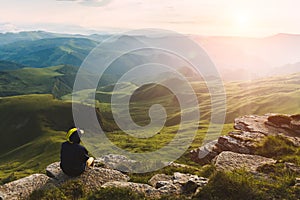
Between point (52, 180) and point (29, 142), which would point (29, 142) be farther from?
point (52, 180)

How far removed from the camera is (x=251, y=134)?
26234 millimetres

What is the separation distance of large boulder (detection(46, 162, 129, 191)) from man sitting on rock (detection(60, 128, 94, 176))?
0.43m

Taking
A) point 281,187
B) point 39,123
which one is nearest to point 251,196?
point 281,187

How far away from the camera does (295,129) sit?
27.2 m

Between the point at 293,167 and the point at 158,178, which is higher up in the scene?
the point at 293,167

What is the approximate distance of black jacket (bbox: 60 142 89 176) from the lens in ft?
51.9

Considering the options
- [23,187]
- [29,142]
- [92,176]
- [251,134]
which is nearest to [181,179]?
[92,176]

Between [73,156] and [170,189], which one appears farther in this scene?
[73,156]

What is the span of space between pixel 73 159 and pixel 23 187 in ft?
9.94

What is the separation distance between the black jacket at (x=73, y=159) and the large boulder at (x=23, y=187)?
4.24 ft

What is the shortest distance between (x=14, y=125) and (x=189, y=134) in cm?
12676

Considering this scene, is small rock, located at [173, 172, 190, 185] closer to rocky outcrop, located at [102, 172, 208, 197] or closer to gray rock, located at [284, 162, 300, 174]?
rocky outcrop, located at [102, 172, 208, 197]

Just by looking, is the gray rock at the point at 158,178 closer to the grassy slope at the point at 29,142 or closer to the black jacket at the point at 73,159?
the black jacket at the point at 73,159

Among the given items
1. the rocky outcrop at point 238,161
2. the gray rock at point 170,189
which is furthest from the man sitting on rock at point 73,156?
the rocky outcrop at point 238,161
